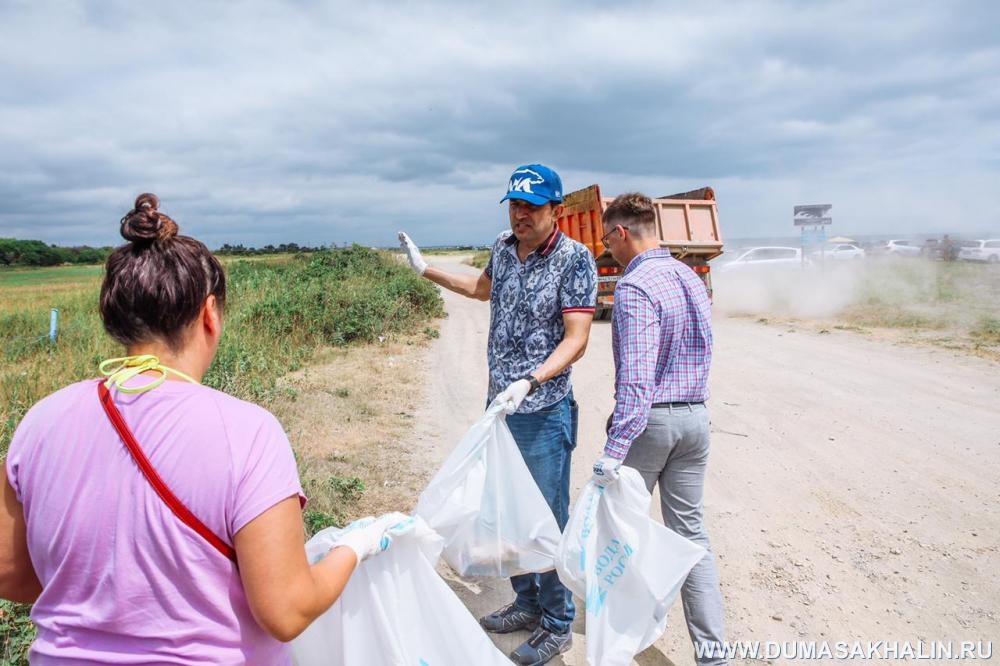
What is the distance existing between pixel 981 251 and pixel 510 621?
33.5m

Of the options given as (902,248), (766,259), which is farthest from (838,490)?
(902,248)

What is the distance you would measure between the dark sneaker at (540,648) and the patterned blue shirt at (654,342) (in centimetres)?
100

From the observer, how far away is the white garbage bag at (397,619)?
165 cm

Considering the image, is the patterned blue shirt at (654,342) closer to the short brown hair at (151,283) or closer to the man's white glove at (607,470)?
the man's white glove at (607,470)

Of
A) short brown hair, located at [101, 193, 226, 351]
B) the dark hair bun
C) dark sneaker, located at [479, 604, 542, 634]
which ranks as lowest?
dark sneaker, located at [479, 604, 542, 634]

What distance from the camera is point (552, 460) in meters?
2.81

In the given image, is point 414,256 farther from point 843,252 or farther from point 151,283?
point 843,252

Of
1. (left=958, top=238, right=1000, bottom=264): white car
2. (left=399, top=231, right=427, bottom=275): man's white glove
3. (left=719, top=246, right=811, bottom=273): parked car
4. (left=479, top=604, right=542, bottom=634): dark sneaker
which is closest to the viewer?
(left=479, top=604, right=542, bottom=634): dark sneaker

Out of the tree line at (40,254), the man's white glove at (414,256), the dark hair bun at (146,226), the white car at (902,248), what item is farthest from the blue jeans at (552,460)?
the tree line at (40,254)

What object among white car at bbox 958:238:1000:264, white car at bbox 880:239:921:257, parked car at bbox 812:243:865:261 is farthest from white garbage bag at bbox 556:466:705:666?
white car at bbox 880:239:921:257

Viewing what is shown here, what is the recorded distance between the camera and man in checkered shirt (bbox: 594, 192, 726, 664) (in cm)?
247

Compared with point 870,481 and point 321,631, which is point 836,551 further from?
point 321,631

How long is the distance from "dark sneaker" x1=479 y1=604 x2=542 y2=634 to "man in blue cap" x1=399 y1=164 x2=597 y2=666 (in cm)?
17

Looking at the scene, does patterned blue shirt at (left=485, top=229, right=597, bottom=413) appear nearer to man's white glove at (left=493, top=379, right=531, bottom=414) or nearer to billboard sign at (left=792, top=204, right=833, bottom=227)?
man's white glove at (left=493, top=379, right=531, bottom=414)
